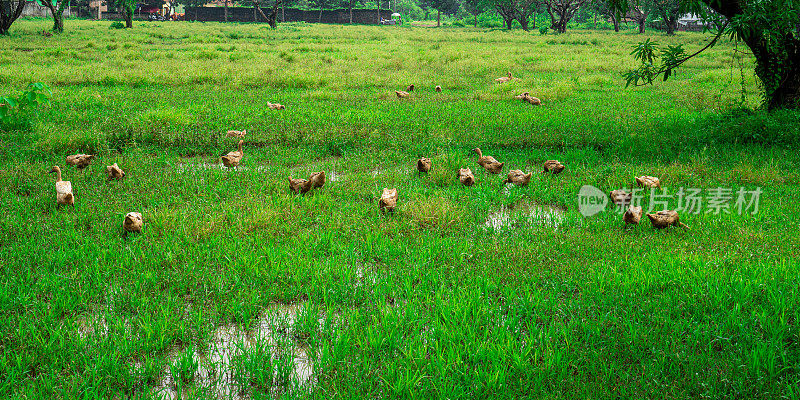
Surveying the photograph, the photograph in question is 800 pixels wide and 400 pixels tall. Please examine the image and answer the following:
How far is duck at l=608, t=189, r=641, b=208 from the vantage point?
472 cm

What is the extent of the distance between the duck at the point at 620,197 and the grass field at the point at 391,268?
40cm

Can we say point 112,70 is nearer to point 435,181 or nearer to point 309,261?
point 435,181

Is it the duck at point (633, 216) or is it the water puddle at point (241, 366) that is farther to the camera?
the duck at point (633, 216)

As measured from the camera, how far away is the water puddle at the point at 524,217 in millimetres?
4285

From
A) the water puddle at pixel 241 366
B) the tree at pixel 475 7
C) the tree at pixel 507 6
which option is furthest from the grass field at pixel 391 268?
the tree at pixel 475 7

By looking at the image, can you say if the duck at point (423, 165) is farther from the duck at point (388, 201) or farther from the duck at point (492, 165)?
the duck at point (388, 201)

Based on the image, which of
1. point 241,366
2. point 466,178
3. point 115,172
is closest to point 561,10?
point 466,178

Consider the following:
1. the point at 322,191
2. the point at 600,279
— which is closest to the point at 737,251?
the point at 600,279

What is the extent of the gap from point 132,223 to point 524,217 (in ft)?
10.8

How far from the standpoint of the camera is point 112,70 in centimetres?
1384

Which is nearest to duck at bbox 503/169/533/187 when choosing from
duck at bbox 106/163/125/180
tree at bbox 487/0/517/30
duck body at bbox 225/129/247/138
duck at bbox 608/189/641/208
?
duck at bbox 608/189/641/208

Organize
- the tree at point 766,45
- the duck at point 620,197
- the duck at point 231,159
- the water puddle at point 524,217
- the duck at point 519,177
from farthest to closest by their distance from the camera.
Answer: the duck at point 231,159 → the tree at point 766,45 → the duck at point 519,177 → the duck at point 620,197 → the water puddle at point 524,217

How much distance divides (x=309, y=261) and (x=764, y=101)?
777 cm

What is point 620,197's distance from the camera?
4.72 m
